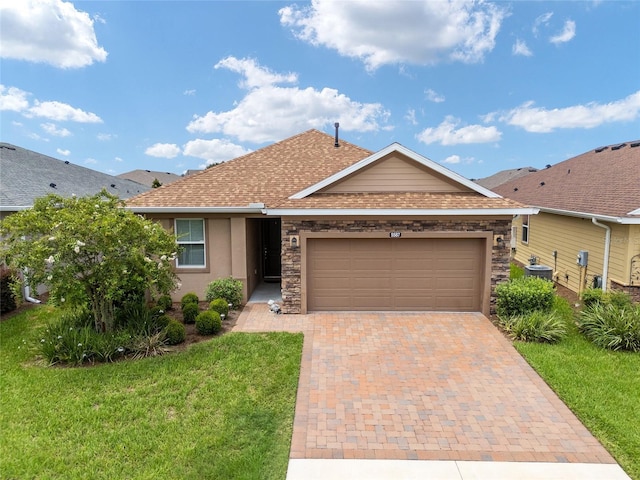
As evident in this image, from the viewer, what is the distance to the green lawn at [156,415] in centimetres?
458

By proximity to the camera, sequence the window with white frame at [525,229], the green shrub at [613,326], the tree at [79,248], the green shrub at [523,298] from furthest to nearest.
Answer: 1. the window with white frame at [525,229]
2. the green shrub at [523,298]
3. the green shrub at [613,326]
4. the tree at [79,248]

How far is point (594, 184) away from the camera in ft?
46.8

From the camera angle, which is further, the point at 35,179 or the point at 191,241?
the point at 35,179

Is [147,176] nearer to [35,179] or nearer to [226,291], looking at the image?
[35,179]

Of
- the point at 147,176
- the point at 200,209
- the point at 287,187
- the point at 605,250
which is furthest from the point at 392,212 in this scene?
the point at 147,176

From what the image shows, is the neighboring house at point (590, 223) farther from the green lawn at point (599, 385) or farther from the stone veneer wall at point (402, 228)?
the green lawn at point (599, 385)

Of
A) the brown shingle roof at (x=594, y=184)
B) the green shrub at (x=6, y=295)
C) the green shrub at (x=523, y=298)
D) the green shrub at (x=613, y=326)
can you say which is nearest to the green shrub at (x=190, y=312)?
the green shrub at (x=6, y=295)

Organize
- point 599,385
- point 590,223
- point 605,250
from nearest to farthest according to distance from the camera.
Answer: point 599,385 < point 605,250 < point 590,223

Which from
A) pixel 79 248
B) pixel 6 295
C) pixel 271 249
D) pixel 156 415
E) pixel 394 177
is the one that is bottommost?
pixel 156 415

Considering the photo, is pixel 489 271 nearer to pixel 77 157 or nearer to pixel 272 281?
pixel 272 281

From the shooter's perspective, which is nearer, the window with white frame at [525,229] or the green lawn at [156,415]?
the green lawn at [156,415]

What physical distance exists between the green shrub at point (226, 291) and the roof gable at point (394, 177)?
3.23 metres

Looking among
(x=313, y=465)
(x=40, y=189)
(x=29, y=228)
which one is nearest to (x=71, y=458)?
(x=313, y=465)

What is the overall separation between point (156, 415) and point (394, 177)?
26.2 ft
